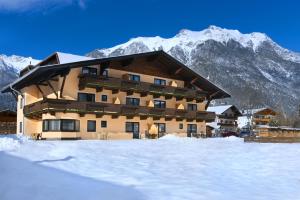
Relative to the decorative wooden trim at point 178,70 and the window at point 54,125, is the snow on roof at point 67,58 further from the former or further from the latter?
the decorative wooden trim at point 178,70

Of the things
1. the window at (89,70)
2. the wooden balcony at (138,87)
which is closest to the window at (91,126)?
the wooden balcony at (138,87)

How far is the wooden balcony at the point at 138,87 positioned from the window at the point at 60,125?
3.44 m

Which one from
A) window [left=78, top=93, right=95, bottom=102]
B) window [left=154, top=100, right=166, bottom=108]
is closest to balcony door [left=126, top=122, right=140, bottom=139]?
window [left=154, top=100, right=166, bottom=108]

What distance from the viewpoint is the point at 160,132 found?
43.0 metres

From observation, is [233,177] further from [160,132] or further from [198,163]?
[160,132]

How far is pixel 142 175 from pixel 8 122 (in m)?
39.6

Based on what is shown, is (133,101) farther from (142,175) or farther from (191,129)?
(142,175)

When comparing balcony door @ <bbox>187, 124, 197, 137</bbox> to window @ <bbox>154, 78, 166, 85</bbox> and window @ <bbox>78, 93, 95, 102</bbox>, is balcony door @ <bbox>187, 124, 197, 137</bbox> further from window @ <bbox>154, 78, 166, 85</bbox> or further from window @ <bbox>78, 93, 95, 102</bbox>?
window @ <bbox>78, 93, 95, 102</bbox>

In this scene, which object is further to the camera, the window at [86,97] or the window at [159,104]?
the window at [159,104]

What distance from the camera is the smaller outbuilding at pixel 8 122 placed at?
157 feet

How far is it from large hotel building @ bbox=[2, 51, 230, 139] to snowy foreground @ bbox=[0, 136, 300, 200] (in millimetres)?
14066

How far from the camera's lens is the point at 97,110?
36281 millimetres

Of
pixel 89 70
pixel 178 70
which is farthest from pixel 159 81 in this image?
pixel 89 70

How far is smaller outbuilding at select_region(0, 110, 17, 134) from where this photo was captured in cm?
4784
